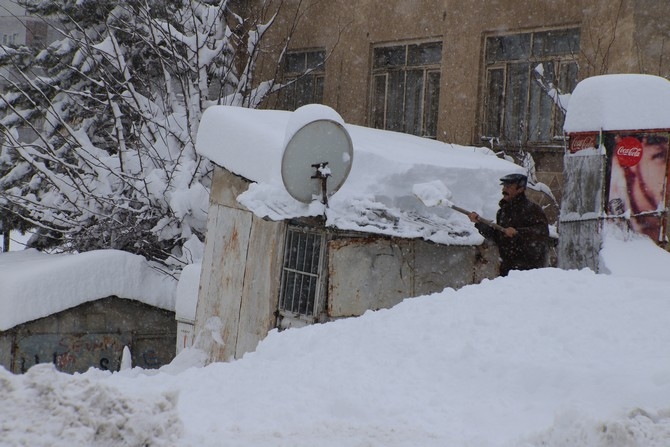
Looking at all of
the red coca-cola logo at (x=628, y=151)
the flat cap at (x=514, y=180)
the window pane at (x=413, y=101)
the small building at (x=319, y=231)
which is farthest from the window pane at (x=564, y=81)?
the red coca-cola logo at (x=628, y=151)

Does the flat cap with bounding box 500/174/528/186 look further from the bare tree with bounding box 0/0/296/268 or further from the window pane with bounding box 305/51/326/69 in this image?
the window pane with bounding box 305/51/326/69

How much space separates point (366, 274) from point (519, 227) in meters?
1.59

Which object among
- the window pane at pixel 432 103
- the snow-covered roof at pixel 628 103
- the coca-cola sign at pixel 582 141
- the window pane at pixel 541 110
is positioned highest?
the window pane at pixel 432 103

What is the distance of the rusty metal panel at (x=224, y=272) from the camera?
8227 mm

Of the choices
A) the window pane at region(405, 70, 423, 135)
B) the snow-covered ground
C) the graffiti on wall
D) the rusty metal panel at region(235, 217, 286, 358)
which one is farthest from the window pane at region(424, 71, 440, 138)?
the snow-covered ground

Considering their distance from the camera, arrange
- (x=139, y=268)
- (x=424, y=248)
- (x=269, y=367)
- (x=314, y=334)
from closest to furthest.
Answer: (x=269, y=367) → (x=314, y=334) → (x=424, y=248) → (x=139, y=268)

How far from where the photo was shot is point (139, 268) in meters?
11.3

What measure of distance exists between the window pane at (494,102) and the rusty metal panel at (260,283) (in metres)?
5.77

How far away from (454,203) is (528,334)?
369 centimetres

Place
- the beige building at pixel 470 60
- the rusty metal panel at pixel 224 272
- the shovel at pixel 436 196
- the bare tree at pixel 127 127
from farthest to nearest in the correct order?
the bare tree at pixel 127 127 < the beige building at pixel 470 60 < the rusty metal panel at pixel 224 272 < the shovel at pixel 436 196

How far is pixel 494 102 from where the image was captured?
41.3 feet

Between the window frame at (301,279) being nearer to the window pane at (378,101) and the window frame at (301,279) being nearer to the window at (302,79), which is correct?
the window pane at (378,101)

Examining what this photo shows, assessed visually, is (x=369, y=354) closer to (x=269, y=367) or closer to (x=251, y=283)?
(x=269, y=367)

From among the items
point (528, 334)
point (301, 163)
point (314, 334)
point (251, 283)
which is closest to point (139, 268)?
point (251, 283)
